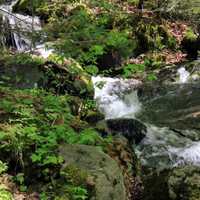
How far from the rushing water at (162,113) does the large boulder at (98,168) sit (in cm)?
293

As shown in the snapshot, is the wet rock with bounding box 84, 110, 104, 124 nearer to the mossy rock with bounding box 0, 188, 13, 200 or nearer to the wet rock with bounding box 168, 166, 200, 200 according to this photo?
the wet rock with bounding box 168, 166, 200, 200

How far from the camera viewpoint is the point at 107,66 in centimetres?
1462

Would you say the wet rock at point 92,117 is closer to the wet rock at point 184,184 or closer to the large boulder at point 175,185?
the large boulder at point 175,185

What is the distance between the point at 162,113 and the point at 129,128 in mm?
2532

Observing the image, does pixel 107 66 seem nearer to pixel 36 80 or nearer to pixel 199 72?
pixel 199 72

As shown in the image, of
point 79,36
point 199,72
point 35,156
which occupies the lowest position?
point 199,72

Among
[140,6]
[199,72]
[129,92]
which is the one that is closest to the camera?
[129,92]

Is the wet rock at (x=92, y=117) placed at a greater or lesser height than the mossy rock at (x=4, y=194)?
lesser

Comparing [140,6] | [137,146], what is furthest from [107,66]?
[137,146]

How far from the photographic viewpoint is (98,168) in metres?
5.16

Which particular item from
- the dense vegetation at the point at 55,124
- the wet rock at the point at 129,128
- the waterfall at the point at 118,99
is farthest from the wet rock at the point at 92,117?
the dense vegetation at the point at 55,124

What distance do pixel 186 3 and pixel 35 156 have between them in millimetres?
15350

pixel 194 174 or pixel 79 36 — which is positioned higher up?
pixel 79 36

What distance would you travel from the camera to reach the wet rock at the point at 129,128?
906 centimetres
